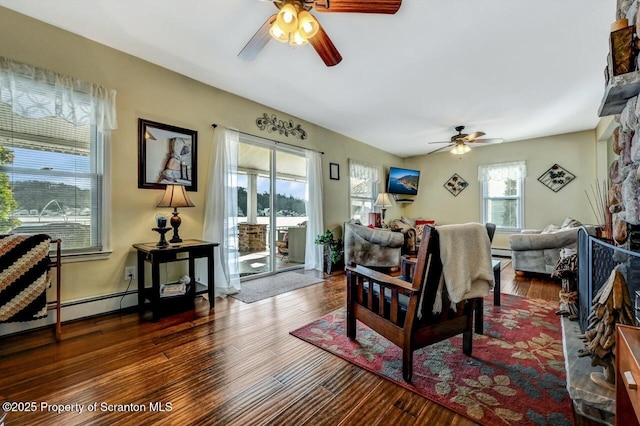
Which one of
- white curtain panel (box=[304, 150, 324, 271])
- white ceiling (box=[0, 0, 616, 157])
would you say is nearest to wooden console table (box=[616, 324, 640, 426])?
white ceiling (box=[0, 0, 616, 157])

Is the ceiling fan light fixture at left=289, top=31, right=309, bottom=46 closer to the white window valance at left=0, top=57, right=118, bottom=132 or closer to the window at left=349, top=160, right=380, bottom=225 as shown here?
the white window valance at left=0, top=57, right=118, bottom=132

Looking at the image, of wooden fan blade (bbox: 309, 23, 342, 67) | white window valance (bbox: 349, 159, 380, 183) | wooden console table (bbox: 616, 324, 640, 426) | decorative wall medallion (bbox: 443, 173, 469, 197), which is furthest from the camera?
decorative wall medallion (bbox: 443, 173, 469, 197)

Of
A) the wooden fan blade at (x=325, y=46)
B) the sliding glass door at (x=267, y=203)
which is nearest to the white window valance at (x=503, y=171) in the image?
the sliding glass door at (x=267, y=203)

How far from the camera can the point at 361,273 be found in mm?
1854

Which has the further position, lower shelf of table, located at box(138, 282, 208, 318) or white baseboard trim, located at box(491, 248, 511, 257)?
white baseboard trim, located at box(491, 248, 511, 257)

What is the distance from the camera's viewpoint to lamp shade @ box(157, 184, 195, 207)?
2521 mm

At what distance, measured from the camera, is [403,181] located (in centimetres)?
653

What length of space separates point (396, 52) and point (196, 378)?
2.99 m

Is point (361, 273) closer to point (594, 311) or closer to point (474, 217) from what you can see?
point (594, 311)

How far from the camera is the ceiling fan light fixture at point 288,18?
5.09 feet

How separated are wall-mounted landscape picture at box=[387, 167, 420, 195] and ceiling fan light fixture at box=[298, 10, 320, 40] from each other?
4916 millimetres

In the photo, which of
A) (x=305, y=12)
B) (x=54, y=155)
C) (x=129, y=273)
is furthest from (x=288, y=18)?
(x=129, y=273)

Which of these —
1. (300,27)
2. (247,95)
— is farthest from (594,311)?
(247,95)

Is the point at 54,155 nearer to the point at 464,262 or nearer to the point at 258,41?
the point at 258,41
